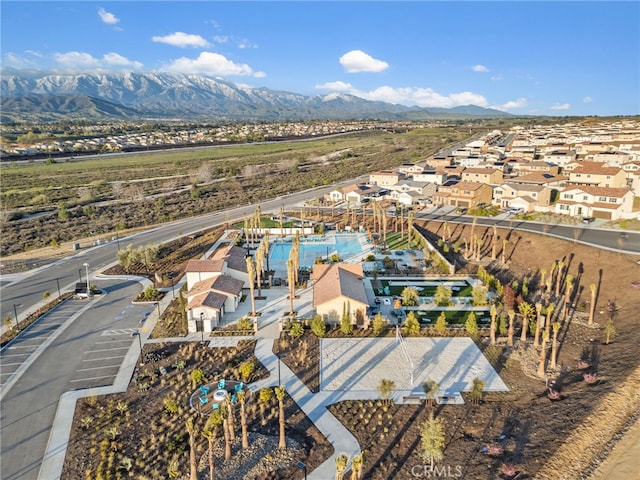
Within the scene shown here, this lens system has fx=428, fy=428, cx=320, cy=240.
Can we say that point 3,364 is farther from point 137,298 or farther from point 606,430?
point 606,430

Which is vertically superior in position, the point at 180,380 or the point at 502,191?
the point at 502,191

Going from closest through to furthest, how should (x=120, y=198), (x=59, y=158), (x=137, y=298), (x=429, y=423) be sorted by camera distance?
(x=429, y=423) → (x=137, y=298) → (x=120, y=198) → (x=59, y=158)

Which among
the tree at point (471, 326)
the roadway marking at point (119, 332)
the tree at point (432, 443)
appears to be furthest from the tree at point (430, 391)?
the roadway marking at point (119, 332)

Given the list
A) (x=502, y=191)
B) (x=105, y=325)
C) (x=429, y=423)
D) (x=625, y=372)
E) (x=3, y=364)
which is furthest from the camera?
(x=502, y=191)

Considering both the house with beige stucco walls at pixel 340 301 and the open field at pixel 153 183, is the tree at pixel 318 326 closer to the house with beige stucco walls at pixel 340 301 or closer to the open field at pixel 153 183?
the house with beige stucco walls at pixel 340 301

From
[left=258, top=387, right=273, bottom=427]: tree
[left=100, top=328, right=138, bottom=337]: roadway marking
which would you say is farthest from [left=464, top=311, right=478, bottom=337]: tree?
[left=100, top=328, right=138, bottom=337]: roadway marking

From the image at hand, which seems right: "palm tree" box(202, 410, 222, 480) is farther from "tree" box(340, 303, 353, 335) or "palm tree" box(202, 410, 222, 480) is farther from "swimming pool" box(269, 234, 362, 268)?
"swimming pool" box(269, 234, 362, 268)

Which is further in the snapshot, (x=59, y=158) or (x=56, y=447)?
(x=59, y=158)

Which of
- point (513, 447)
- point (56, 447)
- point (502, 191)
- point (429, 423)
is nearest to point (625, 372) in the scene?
point (513, 447)
